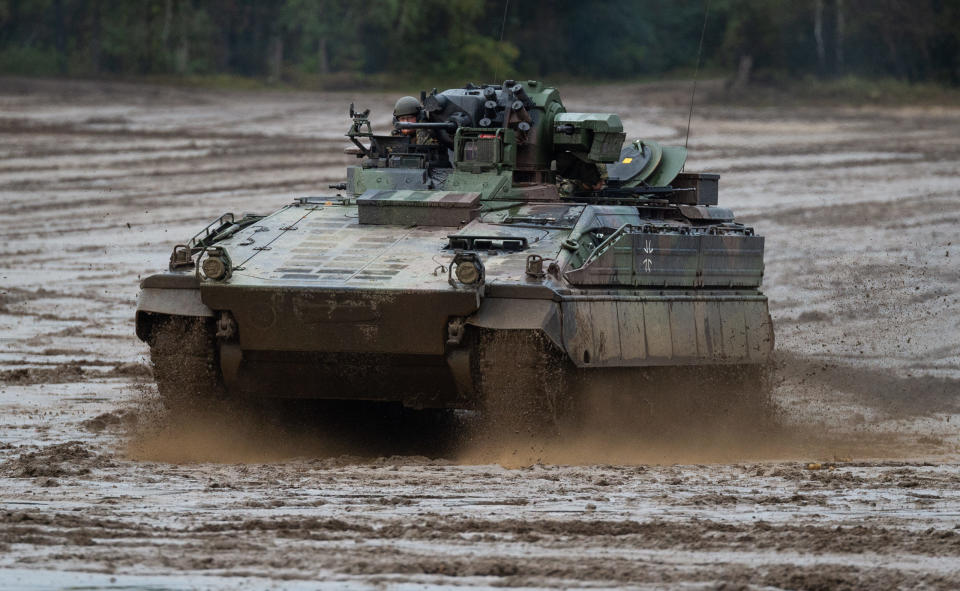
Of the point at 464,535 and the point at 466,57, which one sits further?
the point at 466,57

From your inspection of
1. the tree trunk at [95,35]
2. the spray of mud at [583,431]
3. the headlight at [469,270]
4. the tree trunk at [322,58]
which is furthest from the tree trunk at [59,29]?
the headlight at [469,270]

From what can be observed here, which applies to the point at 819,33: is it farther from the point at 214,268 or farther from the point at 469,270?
the point at 214,268

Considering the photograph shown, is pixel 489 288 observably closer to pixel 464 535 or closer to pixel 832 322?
pixel 464 535

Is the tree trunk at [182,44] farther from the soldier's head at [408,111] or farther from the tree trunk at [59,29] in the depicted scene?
the soldier's head at [408,111]

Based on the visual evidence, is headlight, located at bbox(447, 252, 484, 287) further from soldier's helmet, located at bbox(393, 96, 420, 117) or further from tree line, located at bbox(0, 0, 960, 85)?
tree line, located at bbox(0, 0, 960, 85)

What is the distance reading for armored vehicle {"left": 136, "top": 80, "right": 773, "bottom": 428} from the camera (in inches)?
416

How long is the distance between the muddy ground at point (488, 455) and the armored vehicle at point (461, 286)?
1.91 feet

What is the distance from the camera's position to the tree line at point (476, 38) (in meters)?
34.7

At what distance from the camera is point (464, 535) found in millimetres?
7605

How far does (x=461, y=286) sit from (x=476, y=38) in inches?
1146

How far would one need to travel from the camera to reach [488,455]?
11.0m

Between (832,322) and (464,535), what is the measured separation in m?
11.1

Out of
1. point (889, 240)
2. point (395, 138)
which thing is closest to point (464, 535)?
point (395, 138)

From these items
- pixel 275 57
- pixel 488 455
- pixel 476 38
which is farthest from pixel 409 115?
pixel 275 57
